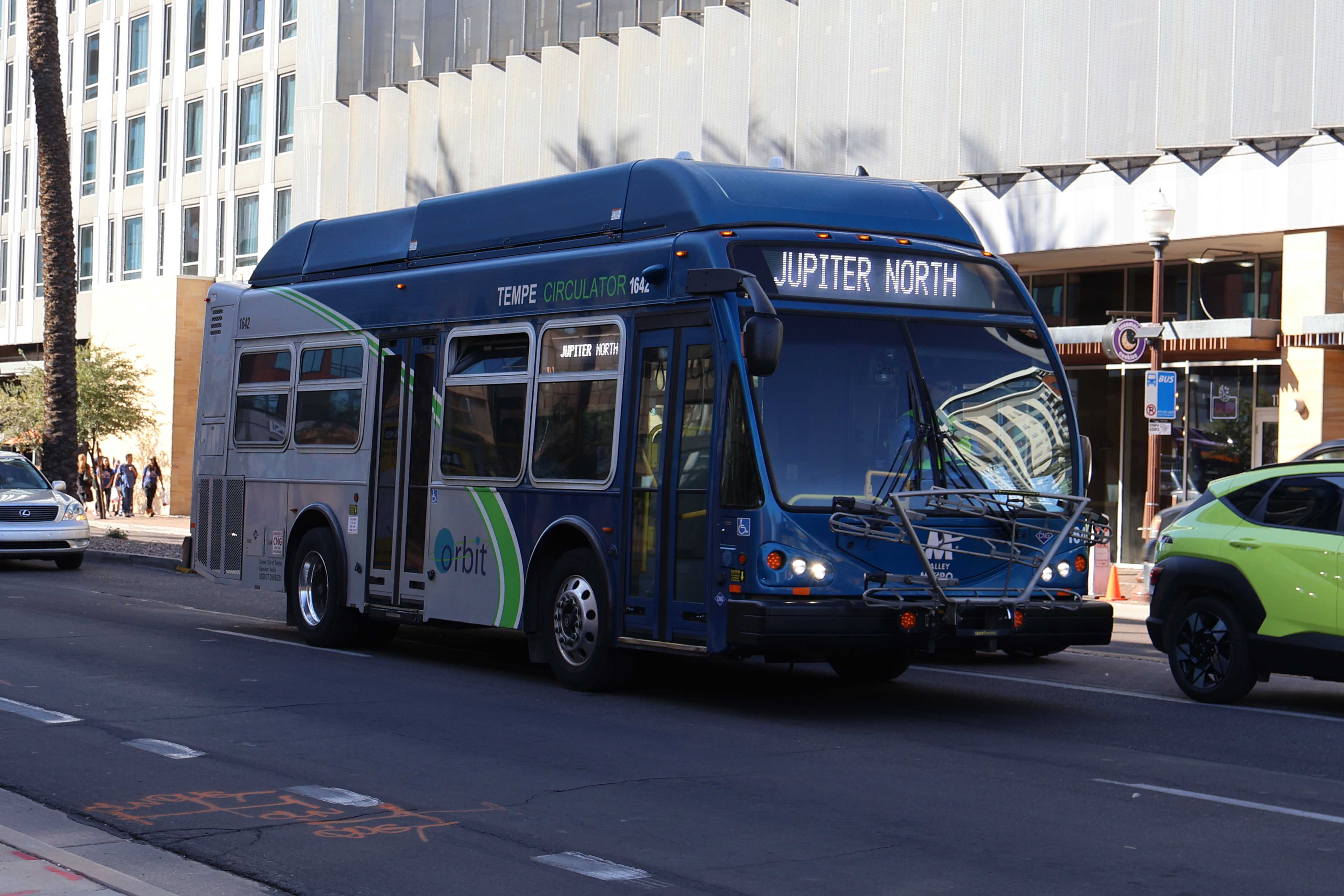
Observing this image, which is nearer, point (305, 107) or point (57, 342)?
Answer: point (57, 342)

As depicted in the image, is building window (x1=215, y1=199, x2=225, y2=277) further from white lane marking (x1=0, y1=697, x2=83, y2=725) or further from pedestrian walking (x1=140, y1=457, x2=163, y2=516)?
white lane marking (x1=0, y1=697, x2=83, y2=725)

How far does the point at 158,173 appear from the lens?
167 ft

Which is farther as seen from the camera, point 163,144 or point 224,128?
point 163,144

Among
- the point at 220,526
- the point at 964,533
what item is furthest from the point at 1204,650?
the point at 220,526

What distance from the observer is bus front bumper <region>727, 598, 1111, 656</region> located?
981 centimetres

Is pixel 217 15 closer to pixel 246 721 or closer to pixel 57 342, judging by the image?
pixel 57 342

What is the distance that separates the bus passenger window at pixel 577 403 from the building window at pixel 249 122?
3723cm

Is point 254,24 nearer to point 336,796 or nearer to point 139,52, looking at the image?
point 139,52

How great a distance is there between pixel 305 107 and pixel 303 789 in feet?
121

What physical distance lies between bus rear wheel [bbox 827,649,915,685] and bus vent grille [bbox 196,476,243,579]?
6341mm

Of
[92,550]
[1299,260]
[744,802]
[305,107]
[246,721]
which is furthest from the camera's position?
[305,107]

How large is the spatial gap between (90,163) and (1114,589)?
4330 cm

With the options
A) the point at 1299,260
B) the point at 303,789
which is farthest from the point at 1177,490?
the point at 303,789

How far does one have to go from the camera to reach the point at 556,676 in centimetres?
1203
